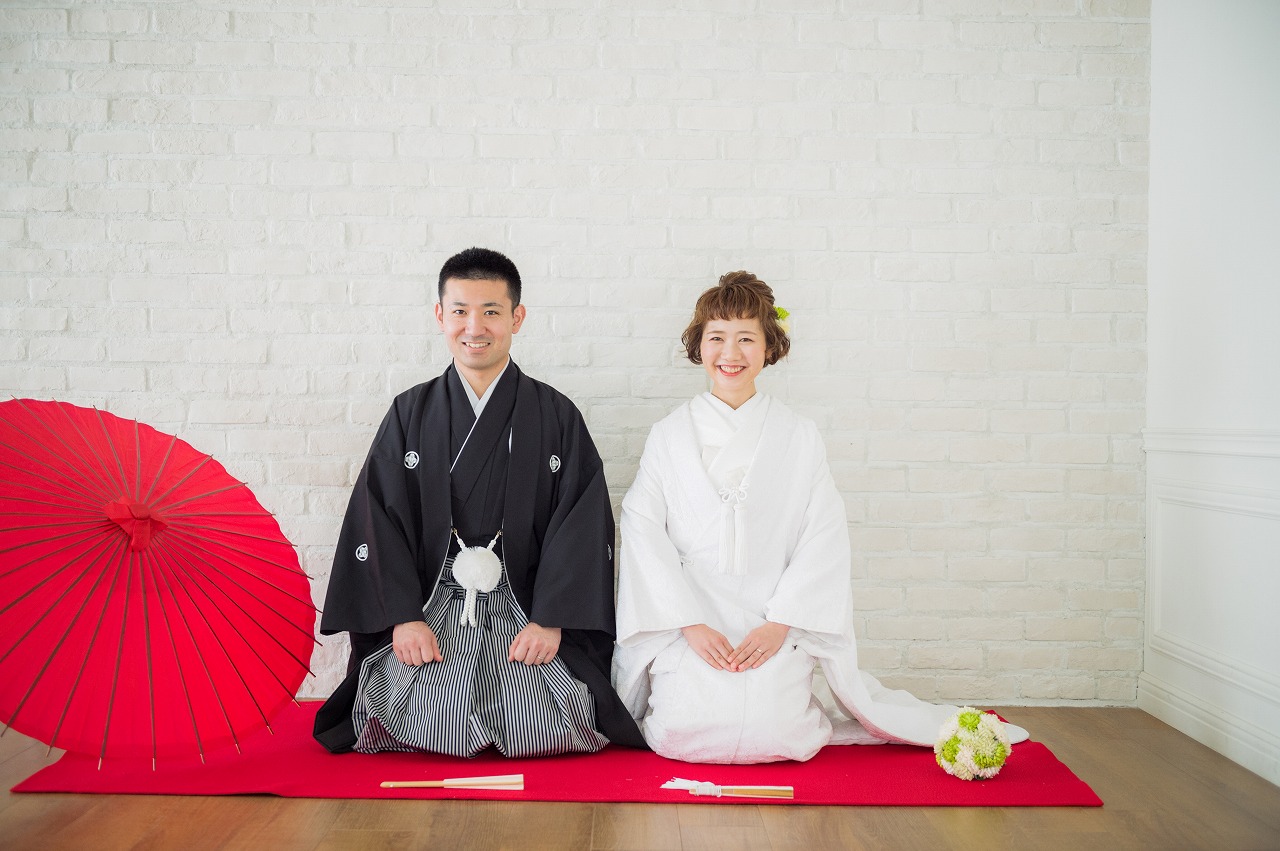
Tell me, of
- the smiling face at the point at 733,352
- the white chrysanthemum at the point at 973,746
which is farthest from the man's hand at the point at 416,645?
the white chrysanthemum at the point at 973,746

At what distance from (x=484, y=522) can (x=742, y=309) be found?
1054 mm

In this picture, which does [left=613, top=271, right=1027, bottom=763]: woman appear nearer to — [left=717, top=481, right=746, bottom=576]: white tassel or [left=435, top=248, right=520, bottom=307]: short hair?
[left=717, top=481, right=746, bottom=576]: white tassel

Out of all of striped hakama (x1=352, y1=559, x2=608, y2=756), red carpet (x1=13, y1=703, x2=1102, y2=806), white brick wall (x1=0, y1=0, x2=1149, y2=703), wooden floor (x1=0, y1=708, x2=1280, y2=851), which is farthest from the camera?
white brick wall (x1=0, y1=0, x2=1149, y2=703)

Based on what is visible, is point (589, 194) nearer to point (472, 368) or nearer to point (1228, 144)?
point (472, 368)

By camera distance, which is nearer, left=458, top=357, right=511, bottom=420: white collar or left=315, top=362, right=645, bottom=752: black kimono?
left=315, top=362, right=645, bottom=752: black kimono

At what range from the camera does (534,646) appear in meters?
2.63

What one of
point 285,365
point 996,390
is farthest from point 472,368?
point 996,390

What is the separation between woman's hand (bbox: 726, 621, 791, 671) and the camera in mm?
2568

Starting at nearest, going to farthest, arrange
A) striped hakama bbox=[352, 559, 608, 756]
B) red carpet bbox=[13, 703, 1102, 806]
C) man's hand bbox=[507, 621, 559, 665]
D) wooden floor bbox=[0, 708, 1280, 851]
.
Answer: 1. wooden floor bbox=[0, 708, 1280, 851]
2. red carpet bbox=[13, 703, 1102, 806]
3. striped hakama bbox=[352, 559, 608, 756]
4. man's hand bbox=[507, 621, 559, 665]

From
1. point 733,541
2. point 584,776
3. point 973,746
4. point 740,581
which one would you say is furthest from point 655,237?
point 973,746

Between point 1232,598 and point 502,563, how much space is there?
2255 millimetres

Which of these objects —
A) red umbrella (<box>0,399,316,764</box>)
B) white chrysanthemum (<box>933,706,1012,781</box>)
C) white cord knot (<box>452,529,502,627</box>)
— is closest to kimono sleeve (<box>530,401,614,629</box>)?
white cord knot (<box>452,529,502,627</box>)

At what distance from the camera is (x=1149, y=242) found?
3.18m

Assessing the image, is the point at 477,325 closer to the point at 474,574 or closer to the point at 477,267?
the point at 477,267
